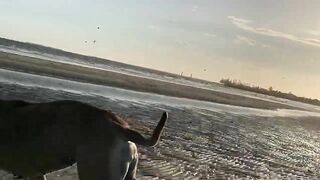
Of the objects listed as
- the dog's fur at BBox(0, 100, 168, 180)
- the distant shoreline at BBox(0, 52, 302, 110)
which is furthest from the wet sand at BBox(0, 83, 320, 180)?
the distant shoreline at BBox(0, 52, 302, 110)

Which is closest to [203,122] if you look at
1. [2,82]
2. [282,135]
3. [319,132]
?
[282,135]

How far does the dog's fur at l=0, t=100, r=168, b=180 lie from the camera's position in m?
6.11

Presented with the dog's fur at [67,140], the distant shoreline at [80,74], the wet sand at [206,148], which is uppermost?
the dog's fur at [67,140]

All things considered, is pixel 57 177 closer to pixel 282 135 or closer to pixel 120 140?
pixel 120 140

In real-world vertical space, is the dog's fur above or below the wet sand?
above

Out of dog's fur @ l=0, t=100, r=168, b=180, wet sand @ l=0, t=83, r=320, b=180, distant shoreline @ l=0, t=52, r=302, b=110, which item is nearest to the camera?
dog's fur @ l=0, t=100, r=168, b=180

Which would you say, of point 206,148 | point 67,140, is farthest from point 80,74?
point 67,140

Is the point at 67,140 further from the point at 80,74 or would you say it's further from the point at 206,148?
the point at 80,74

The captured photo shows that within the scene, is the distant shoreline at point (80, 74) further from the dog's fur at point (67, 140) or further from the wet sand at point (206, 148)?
the dog's fur at point (67, 140)

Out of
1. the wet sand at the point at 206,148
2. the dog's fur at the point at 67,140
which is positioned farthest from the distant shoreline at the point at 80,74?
the dog's fur at the point at 67,140

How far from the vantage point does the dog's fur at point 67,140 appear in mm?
6105

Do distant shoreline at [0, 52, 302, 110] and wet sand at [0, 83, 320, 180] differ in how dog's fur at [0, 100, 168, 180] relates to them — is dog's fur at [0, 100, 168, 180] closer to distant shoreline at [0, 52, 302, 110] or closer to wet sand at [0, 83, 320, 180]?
wet sand at [0, 83, 320, 180]

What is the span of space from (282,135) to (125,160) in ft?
59.9

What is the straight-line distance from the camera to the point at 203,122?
68.5 ft
